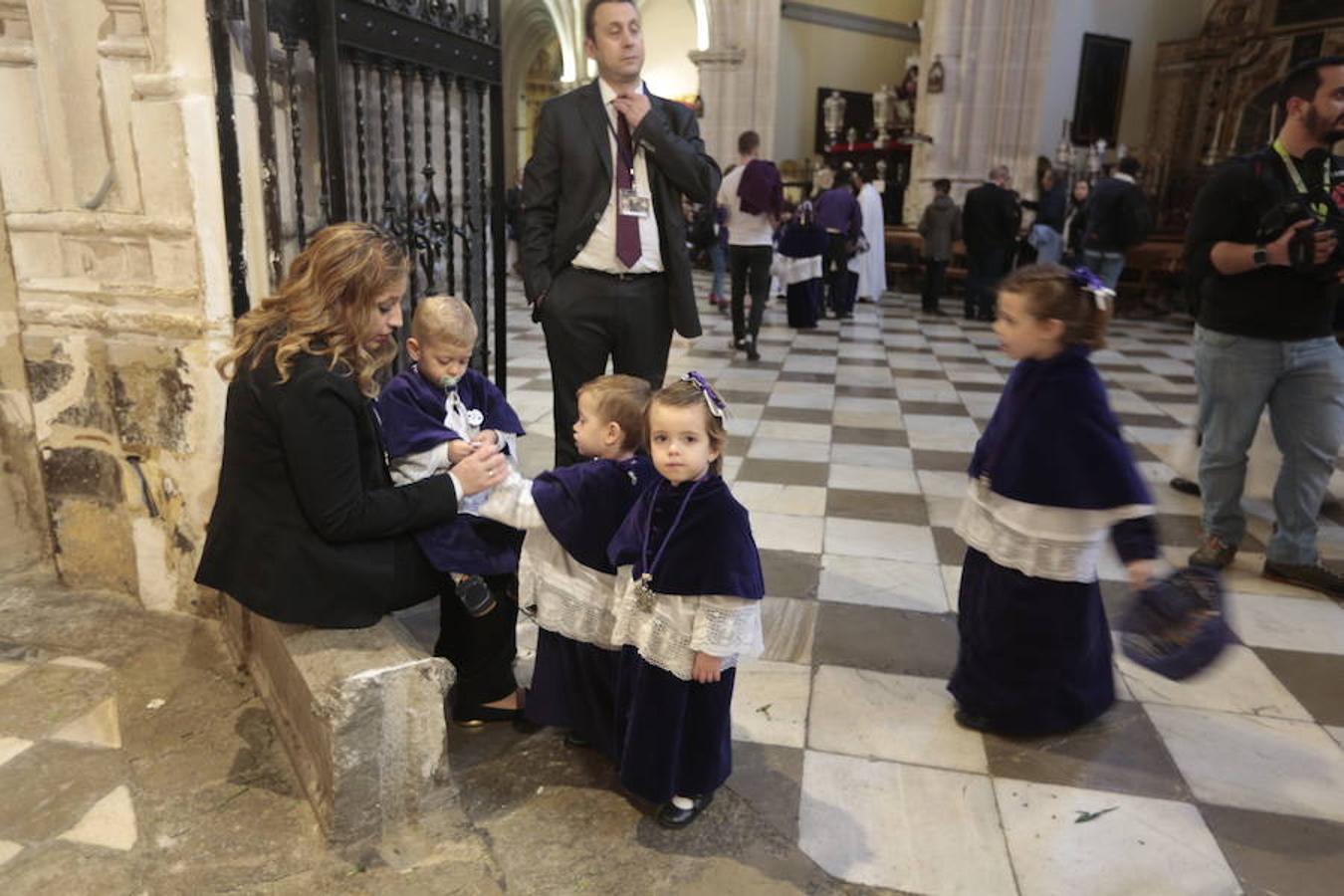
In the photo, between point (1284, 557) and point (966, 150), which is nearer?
point (1284, 557)

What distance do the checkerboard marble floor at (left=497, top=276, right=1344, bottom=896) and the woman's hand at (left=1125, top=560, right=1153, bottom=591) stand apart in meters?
0.28

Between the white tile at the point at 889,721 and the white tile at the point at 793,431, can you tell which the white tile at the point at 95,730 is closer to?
the white tile at the point at 889,721

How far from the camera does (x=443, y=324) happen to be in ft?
6.65

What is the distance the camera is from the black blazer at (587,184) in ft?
9.18

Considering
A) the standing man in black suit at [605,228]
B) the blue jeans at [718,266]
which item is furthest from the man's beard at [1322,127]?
the blue jeans at [718,266]

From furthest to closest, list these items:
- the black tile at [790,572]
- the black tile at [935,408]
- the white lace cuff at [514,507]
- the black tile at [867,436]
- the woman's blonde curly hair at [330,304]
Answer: the black tile at [935,408]
the black tile at [867,436]
the black tile at [790,572]
the white lace cuff at [514,507]
the woman's blonde curly hair at [330,304]

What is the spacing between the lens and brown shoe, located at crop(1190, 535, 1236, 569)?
3.20 metres

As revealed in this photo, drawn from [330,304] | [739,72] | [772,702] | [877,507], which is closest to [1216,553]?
[877,507]

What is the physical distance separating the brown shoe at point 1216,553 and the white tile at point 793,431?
198 cm

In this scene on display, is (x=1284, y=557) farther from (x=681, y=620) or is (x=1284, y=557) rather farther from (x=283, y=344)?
(x=283, y=344)

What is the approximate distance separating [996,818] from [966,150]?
11.9 m

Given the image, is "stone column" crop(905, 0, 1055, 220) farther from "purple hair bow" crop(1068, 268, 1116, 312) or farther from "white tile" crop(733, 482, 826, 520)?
"purple hair bow" crop(1068, 268, 1116, 312)

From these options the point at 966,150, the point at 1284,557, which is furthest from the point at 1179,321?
the point at 1284,557

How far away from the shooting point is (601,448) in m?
1.90
